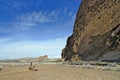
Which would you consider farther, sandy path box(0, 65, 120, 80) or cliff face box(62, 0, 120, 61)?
cliff face box(62, 0, 120, 61)

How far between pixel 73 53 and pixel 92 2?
42.6 ft

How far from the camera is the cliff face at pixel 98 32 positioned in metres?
42.5

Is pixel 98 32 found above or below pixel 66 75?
above

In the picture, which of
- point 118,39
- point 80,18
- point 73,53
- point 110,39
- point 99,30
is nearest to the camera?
point 118,39

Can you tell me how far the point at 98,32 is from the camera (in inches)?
1998

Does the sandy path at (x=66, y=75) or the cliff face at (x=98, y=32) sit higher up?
the cliff face at (x=98, y=32)

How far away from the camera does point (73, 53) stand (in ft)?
195

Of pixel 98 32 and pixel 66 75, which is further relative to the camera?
pixel 98 32

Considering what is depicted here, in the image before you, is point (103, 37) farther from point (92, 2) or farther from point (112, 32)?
point (92, 2)

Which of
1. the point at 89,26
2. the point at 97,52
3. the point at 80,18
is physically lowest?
the point at 97,52

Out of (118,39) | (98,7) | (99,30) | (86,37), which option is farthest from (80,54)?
(118,39)

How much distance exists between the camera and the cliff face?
42469 mm

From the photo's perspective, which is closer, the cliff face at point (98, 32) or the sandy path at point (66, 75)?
the sandy path at point (66, 75)

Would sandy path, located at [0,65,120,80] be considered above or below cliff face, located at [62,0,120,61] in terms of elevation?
below
